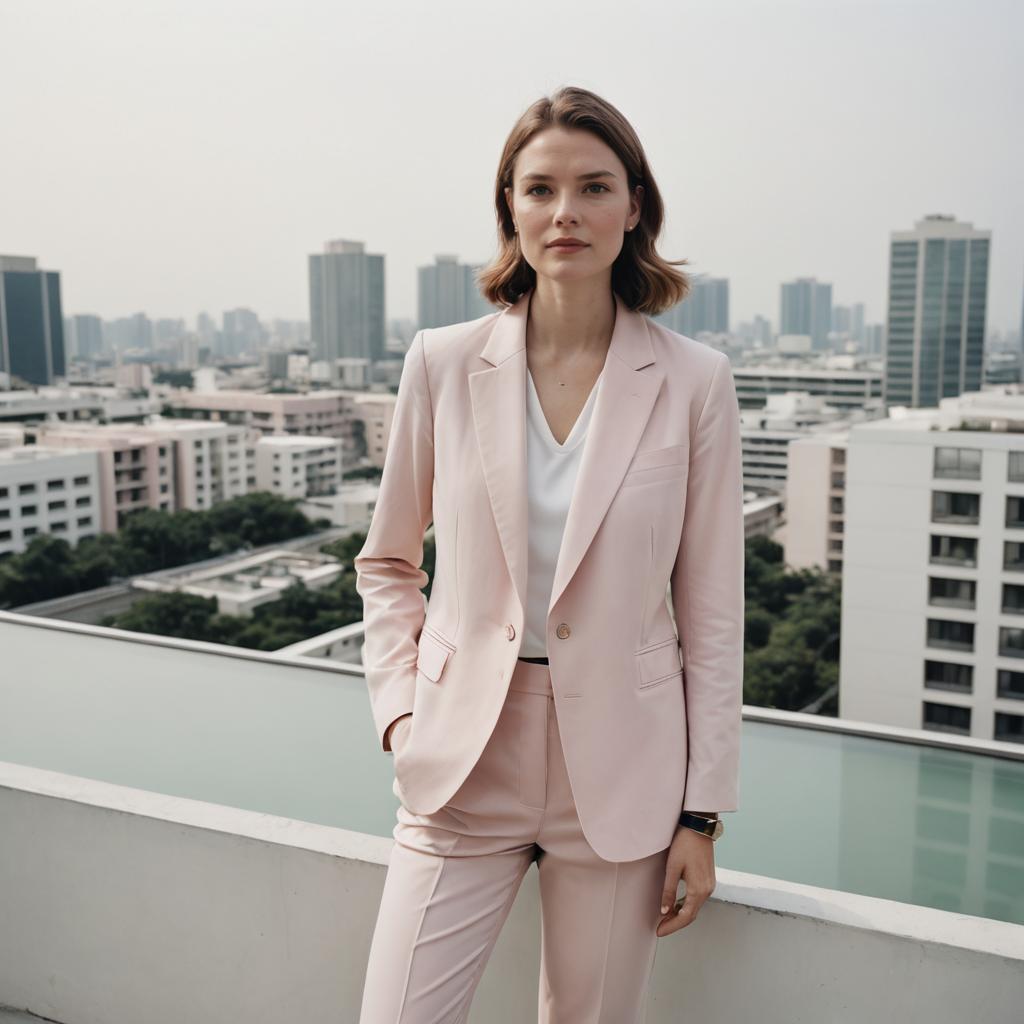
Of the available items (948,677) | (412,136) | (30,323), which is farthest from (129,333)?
(948,677)

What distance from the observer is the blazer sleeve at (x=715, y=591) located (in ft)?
3.25

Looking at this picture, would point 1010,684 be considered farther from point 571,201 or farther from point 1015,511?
point 571,201

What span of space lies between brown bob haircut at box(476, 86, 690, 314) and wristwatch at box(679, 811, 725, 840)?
519 millimetres

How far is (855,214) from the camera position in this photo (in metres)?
34.9

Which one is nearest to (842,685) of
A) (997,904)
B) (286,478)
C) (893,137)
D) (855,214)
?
(286,478)

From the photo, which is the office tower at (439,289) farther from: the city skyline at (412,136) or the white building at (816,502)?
the white building at (816,502)

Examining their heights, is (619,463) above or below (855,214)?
below

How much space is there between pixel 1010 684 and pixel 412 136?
30.8m

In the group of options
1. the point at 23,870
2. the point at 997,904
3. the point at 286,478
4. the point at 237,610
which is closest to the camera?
the point at 997,904

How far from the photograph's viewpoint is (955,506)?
76.6 ft

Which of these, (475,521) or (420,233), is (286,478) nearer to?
(420,233)

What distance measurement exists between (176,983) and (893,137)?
127 feet

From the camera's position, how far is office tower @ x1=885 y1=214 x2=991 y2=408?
2666cm

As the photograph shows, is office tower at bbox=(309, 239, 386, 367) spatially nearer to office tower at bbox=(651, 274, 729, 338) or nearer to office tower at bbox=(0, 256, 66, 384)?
office tower at bbox=(0, 256, 66, 384)
